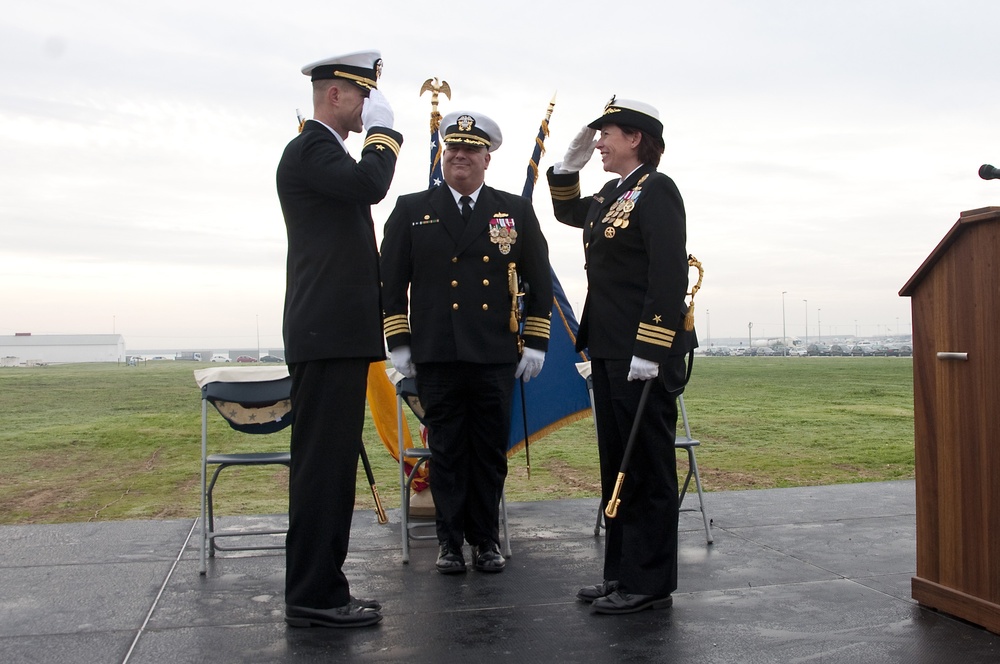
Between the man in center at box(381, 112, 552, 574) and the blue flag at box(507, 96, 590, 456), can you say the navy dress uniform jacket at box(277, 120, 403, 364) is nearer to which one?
the man in center at box(381, 112, 552, 574)

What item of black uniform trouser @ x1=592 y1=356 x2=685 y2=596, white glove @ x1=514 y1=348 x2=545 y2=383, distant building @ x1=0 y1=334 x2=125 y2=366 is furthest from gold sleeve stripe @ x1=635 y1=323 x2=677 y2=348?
distant building @ x1=0 y1=334 x2=125 y2=366

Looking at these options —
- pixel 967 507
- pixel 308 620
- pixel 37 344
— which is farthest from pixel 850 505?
pixel 37 344

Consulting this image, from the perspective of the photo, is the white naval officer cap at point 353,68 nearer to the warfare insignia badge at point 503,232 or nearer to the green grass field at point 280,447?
the warfare insignia badge at point 503,232

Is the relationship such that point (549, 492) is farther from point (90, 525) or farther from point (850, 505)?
point (90, 525)

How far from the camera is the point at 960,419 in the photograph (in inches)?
130

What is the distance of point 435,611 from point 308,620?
1.55 ft

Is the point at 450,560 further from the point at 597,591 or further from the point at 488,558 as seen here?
the point at 597,591

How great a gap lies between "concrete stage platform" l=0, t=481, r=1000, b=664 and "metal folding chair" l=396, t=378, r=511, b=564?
0.34ft

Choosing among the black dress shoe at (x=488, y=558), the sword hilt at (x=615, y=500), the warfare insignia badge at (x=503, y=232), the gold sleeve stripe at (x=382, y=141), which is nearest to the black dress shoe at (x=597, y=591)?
the sword hilt at (x=615, y=500)

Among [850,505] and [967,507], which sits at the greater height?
[967,507]

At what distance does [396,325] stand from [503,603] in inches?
55.2

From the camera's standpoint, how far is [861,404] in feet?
65.6

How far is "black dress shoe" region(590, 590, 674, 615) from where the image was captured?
354 centimetres

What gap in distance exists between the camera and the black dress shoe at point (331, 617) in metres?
3.43
